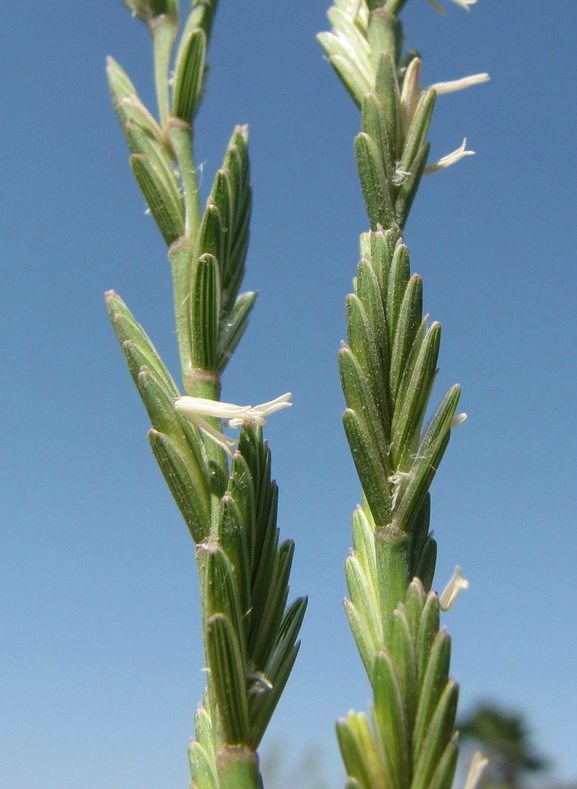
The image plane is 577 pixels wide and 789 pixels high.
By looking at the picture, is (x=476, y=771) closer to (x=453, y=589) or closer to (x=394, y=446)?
(x=453, y=589)

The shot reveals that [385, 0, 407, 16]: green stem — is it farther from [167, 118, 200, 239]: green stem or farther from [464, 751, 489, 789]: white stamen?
[464, 751, 489, 789]: white stamen

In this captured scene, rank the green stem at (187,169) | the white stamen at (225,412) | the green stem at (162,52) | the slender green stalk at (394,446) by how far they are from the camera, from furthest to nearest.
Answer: the green stem at (162,52), the green stem at (187,169), the white stamen at (225,412), the slender green stalk at (394,446)

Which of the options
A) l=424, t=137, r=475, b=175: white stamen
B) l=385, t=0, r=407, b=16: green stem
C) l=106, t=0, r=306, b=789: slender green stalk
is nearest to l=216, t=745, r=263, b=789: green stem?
l=106, t=0, r=306, b=789: slender green stalk

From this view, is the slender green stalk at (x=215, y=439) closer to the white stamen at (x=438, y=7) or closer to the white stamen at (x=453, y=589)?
the white stamen at (x=453, y=589)

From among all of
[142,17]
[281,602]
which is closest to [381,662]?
[281,602]

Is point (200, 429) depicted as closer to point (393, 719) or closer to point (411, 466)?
point (411, 466)

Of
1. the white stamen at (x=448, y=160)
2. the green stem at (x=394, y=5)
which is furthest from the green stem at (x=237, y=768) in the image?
the green stem at (x=394, y=5)
